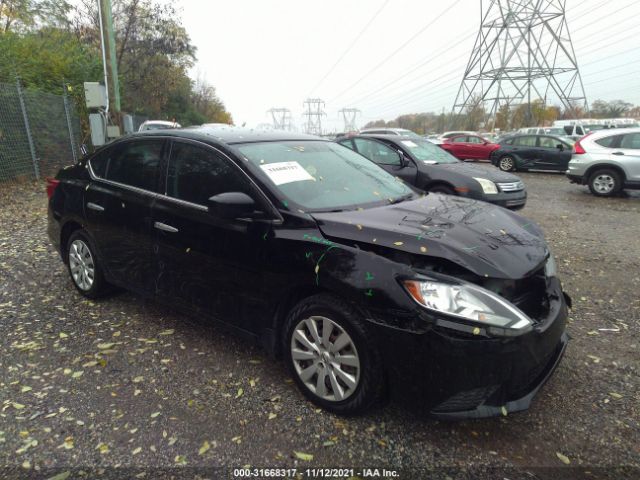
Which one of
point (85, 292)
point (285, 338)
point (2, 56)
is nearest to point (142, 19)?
point (2, 56)

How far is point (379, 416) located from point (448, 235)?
1.15 meters

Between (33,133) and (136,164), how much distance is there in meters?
9.77

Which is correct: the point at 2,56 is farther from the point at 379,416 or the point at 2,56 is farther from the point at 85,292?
the point at 379,416

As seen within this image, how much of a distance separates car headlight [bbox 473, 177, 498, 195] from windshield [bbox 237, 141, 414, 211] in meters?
4.22

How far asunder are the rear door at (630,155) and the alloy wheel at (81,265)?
11618 mm

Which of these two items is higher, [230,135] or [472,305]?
[230,135]

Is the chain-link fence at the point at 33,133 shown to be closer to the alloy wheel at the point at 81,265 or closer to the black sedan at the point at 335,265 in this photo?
the alloy wheel at the point at 81,265

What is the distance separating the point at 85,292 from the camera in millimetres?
4398

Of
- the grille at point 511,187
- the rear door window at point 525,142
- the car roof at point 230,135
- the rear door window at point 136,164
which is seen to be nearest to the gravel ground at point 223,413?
the rear door window at point 136,164

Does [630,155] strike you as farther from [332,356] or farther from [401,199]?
[332,356]

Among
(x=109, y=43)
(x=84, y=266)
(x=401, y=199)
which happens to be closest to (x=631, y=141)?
(x=401, y=199)

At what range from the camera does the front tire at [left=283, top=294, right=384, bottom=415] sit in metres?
→ 2.48

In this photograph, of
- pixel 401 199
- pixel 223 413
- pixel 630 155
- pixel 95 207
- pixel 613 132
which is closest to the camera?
pixel 223 413

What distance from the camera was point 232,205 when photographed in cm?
281
